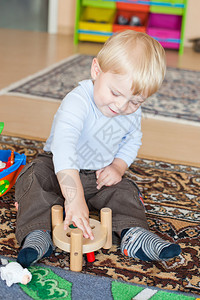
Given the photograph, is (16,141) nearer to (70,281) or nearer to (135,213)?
(135,213)

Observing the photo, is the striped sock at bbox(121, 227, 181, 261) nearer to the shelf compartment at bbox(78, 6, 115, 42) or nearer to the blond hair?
the blond hair

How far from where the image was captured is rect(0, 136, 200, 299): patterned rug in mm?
820

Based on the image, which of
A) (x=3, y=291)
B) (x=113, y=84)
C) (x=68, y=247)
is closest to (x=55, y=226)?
(x=68, y=247)

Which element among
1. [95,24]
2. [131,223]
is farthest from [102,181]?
[95,24]

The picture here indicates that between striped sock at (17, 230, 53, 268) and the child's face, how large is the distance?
0.30 metres

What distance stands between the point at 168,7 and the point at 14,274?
9.93 feet

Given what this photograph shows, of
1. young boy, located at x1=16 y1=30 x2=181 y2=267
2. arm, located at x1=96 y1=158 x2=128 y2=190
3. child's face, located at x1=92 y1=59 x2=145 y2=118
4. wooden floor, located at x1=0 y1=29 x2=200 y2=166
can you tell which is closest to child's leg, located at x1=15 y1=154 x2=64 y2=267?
young boy, located at x1=16 y1=30 x2=181 y2=267

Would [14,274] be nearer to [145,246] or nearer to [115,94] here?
[145,246]

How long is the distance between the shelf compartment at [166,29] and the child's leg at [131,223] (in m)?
2.59

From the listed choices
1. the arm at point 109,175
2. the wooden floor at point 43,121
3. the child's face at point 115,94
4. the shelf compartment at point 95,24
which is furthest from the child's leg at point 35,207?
the shelf compartment at point 95,24

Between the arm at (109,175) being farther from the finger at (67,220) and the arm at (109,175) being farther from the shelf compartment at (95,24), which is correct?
the shelf compartment at (95,24)

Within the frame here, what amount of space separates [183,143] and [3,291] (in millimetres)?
1030

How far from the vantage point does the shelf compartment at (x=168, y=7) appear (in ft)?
10.9

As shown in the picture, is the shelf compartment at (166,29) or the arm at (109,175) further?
the shelf compartment at (166,29)
